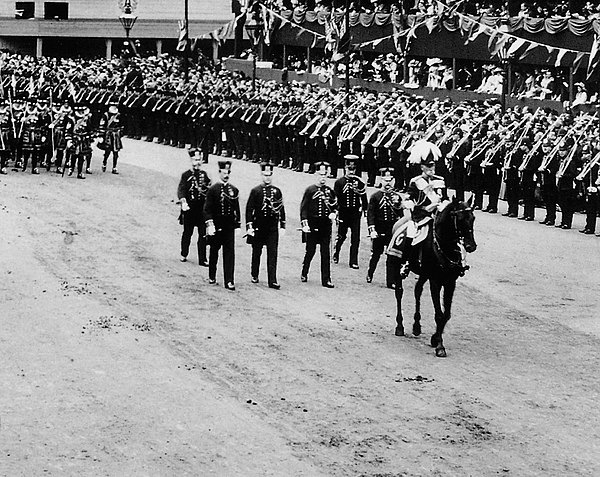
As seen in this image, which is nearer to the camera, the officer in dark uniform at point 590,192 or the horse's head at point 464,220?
the horse's head at point 464,220

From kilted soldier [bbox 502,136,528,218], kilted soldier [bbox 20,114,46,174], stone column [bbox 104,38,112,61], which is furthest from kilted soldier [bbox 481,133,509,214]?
stone column [bbox 104,38,112,61]

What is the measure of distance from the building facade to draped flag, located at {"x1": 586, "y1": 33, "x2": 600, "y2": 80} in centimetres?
3585

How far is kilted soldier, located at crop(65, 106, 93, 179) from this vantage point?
28.7 meters

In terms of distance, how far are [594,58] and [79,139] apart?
1206cm

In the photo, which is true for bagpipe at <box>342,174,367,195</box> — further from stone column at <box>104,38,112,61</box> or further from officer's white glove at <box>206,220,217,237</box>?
stone column at <box>104,38,112,61</box>

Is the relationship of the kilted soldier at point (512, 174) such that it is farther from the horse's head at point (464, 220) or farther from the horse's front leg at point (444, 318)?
the horse's head at point (464, 220)

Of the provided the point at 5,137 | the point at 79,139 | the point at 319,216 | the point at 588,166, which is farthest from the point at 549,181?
the point at 5,137

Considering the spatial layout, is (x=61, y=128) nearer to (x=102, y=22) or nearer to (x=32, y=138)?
(x=32, y=138)

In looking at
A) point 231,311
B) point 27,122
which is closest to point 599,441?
point 231,311

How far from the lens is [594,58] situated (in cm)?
3089

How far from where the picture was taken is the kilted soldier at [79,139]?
28.7 meters

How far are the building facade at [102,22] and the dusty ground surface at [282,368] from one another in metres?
45.1

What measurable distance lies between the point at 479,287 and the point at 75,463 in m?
8.98

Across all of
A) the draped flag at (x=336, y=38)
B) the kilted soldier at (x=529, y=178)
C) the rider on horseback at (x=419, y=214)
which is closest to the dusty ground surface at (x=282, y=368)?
the rider on horseback at (x=419, y=214)
